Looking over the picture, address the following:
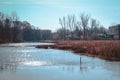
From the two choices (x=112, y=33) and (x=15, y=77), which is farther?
(x=112, y=33)

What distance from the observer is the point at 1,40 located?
8281 cm

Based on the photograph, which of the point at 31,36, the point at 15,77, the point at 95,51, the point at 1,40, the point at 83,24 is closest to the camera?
the point at 15,77

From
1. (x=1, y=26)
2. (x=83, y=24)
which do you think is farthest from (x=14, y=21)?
(x=83, y=24)

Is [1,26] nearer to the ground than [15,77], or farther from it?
farther from it

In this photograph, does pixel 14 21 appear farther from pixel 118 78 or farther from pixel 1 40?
pixel 118 78

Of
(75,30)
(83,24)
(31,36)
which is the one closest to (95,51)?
(83,24)

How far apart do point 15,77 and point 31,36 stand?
111500 mm

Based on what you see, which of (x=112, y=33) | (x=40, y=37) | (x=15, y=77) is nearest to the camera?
(x=15, y=77)

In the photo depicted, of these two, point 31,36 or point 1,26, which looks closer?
point 1,26

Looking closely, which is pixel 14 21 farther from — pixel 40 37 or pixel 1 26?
pixel 40 37

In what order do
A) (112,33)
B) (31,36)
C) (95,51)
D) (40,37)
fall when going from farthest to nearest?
(40,37)
(31,36)
(112,33)
(95,51)

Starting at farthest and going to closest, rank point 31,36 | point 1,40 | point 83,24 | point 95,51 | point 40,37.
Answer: point 40,37 → point 31,36 → point 83,24 → point 1,40 → point 95,51

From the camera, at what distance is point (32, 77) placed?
13.2 m

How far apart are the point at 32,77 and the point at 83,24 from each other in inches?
3264
